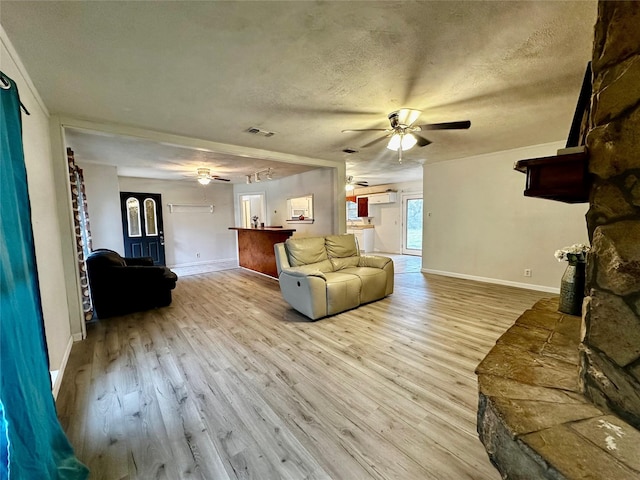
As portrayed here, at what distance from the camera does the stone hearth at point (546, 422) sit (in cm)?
85

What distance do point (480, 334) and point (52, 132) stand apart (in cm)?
494

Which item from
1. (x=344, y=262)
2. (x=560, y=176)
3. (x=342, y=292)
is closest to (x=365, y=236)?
(x=344, y=262)

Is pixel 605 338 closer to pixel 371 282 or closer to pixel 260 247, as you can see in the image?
pixel 371 282

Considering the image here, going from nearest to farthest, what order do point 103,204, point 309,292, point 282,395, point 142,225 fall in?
point 282,395
point 309,292
point 103,204
point 142,225

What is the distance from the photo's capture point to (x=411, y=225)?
8.52m

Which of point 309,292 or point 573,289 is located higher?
point 573,289

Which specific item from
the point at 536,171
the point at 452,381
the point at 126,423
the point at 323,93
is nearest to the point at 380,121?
the point at 323,93

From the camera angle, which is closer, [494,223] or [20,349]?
[20,349]

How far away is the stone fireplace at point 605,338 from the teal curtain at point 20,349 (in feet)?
5.94

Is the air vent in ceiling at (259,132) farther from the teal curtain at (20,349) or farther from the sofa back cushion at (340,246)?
the teal curtain at (20,349)

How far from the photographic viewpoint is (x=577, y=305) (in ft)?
6.07

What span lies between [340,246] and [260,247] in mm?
2159

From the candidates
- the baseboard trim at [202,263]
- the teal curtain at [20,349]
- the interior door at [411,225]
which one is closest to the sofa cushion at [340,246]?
the teal curtain at [20,349]

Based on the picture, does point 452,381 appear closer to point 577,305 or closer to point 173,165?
point 577,305
